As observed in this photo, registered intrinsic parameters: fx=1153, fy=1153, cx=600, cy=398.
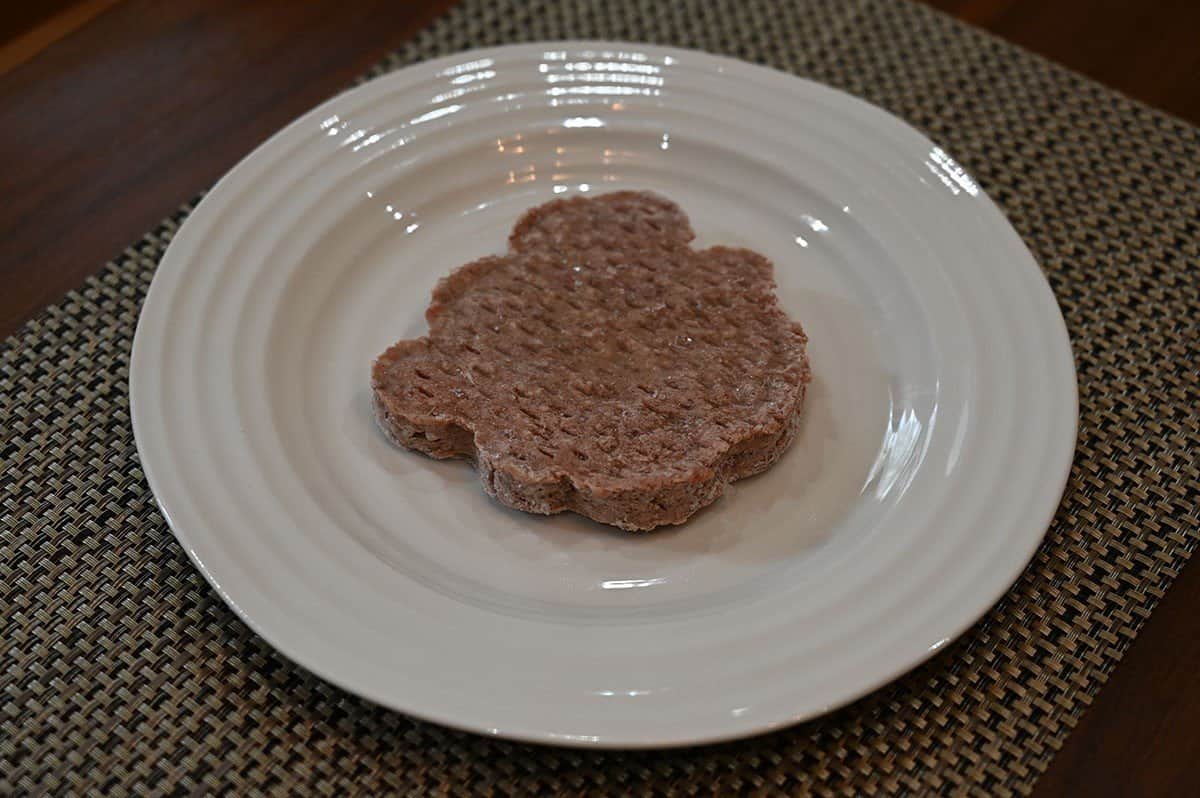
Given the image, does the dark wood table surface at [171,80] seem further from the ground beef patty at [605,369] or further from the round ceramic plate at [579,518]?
the ground beef patty at [605,369]

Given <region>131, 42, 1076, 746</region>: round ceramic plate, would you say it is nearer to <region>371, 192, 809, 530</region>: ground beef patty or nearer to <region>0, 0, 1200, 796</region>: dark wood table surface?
<region>371, 192, 809, 530</region>: ground beef patty

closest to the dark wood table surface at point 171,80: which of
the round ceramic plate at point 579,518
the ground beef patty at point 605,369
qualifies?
the round ceramic plate at point 579,518

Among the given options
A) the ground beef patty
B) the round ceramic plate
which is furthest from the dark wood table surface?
the ground beef patty

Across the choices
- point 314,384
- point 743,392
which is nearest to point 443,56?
point 314,384

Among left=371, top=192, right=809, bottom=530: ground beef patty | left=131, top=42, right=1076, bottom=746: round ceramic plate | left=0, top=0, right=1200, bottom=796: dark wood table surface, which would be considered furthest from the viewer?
left=0, top=0, right=1200, bottom=796: dark wood table surface

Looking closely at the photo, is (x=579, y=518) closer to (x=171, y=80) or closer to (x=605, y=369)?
(x=605, y=369)

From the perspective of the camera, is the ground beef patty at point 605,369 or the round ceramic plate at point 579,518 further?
the ground beef patty at point 605,369
